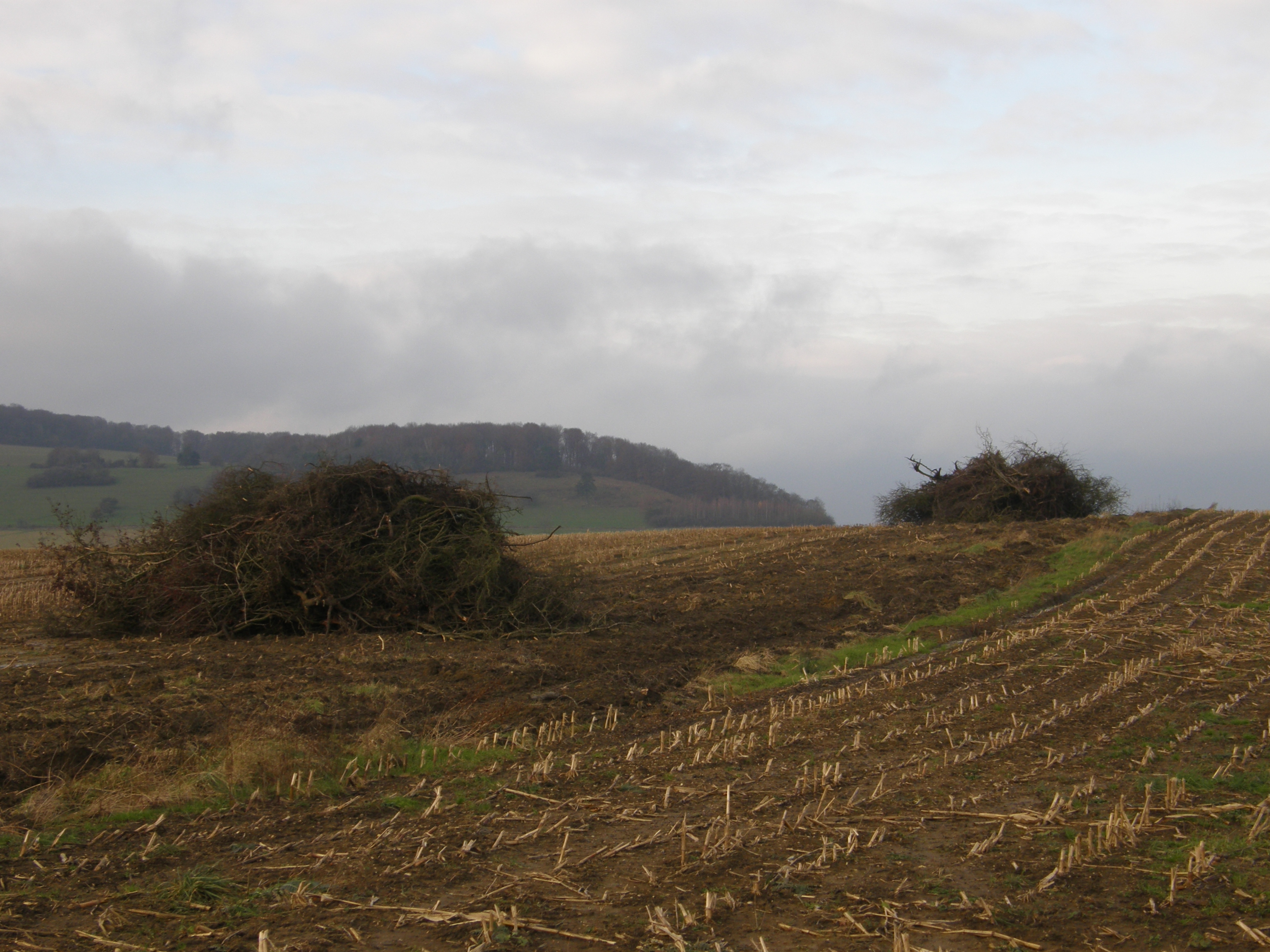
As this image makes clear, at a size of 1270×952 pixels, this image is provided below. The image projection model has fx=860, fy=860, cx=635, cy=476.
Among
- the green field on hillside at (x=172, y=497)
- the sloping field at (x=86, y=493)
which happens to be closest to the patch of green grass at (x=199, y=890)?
the green field on hillside at (x=172, y=497)

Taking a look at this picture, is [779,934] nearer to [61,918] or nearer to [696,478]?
[61,918]

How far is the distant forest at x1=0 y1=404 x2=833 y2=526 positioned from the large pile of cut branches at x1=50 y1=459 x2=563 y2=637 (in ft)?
175

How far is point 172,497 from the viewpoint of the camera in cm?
6781

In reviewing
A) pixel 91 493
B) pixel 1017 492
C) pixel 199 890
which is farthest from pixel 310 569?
pixel 91 493

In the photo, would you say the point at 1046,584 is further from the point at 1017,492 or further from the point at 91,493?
the point at 91,493

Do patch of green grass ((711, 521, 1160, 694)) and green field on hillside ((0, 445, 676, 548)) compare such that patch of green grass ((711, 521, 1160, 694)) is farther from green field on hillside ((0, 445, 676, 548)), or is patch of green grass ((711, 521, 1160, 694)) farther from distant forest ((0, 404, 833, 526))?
distant forest ((0, 404, 833, 526))

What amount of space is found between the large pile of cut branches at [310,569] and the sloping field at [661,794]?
2.74 feet

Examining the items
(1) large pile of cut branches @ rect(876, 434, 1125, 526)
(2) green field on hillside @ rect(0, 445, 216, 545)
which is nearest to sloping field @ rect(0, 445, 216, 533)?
(2) green field on hillside @ rect(0, 445, 216, 545)

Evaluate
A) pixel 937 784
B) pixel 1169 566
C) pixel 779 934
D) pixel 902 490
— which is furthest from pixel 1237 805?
pixel 902 490

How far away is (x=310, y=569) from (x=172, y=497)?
6354 centimetres

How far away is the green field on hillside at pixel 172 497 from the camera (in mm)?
64438

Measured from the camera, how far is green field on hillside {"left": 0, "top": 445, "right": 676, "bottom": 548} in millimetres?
64438

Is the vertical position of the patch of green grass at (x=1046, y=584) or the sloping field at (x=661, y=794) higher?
the patch of green grass at (x=1046, y=584)

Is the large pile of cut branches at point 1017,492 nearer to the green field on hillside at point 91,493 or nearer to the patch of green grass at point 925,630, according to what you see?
the patch of green grass at point 925,630
